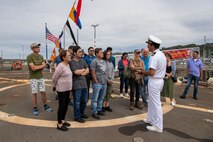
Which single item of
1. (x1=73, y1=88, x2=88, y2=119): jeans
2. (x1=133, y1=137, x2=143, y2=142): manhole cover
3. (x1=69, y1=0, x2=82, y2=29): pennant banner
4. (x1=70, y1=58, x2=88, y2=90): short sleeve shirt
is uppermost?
(x1=69, y1=0, x2=82, y2=29): pennant banner

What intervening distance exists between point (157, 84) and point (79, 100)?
6.05 ft

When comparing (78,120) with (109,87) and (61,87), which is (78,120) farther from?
(109,87)

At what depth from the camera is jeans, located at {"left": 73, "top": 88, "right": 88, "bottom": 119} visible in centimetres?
439

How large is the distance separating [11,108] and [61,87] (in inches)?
105

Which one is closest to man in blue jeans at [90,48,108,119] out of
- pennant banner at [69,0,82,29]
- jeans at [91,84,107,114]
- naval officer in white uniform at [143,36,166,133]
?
jeans at [91,84,107,114]

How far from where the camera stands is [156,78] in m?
4.06

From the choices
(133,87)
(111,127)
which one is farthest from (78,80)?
(133,87)

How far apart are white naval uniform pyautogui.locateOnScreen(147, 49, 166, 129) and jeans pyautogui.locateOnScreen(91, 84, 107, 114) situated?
137 cm

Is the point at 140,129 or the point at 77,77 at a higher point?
the point at 77,77

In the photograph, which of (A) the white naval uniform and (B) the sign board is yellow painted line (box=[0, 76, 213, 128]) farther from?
(B) the sign board

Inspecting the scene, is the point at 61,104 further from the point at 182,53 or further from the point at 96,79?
the point at 182,53

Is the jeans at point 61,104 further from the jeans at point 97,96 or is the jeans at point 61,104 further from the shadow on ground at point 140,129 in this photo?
the shadow on ground at point 140,129

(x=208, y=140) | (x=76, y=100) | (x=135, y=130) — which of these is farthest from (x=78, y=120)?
(x=208, y=140)

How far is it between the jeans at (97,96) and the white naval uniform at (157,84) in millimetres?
1366
